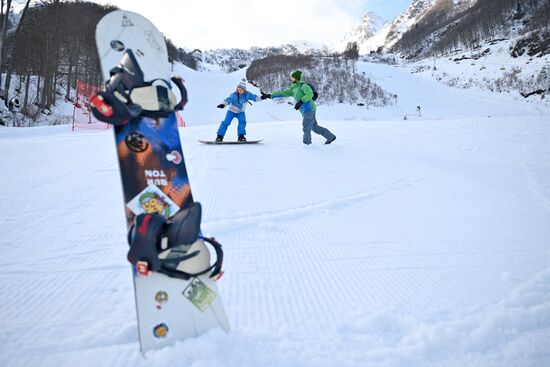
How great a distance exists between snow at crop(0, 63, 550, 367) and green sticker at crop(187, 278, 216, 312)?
0.47 feet

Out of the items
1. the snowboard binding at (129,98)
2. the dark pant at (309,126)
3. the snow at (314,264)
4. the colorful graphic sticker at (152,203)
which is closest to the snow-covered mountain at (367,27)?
the dark pant at (309,126)

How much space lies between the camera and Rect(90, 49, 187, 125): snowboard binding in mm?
1285

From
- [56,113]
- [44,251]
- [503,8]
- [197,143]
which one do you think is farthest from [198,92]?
[503,8]

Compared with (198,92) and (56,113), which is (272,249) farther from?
(198,92)

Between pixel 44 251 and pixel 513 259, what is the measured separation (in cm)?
300

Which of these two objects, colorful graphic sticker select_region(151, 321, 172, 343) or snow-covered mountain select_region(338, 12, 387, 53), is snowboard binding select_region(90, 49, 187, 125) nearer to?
colorful graphic sticker select_region(151, 321, 172, 343)

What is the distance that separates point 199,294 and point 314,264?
854mm

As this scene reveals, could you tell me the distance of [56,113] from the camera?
1898cm

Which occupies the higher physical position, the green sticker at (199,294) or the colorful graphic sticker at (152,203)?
the colorful graphic sticker at (152,203)

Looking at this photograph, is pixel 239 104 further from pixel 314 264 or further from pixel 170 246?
pixel 170 246

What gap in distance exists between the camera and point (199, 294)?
1321mm

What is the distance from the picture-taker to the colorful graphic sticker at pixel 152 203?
1356 millimetres

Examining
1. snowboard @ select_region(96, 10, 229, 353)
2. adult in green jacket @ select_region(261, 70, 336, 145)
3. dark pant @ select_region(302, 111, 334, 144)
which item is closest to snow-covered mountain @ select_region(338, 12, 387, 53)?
adult in green jacket @ select_region(261, 70, 336, 145)

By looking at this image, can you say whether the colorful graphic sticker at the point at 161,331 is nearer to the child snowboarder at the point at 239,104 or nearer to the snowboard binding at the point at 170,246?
the snowboard binding at the point at 170,246
